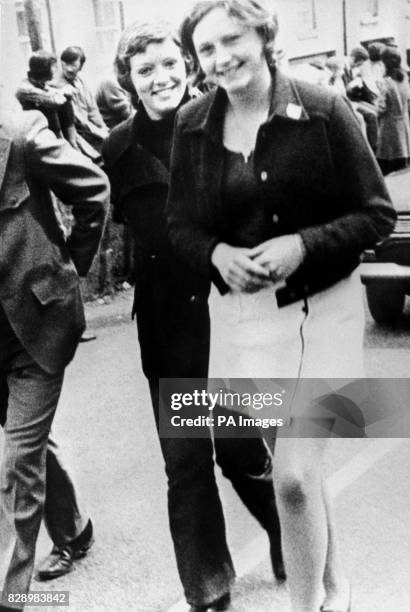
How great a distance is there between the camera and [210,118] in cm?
238

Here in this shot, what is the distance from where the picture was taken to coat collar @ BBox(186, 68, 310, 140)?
7.57 feet

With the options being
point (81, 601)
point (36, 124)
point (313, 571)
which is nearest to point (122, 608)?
point (81, 601)

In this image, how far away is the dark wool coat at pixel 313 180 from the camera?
2.30 m

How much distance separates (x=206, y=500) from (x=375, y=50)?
3.59 feet

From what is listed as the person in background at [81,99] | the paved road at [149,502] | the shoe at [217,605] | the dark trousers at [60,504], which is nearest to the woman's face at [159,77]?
the person in background at [81,99]

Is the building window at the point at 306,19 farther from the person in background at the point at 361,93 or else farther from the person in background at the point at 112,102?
the person in background at the point at 112,102

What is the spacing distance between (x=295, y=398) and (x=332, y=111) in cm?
62

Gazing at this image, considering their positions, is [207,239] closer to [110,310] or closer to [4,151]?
[110,310]

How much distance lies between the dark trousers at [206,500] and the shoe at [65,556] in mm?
262

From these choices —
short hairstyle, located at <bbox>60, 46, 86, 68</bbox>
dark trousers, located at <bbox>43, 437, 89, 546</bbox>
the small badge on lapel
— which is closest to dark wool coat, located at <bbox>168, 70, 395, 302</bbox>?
the small badge on lapel

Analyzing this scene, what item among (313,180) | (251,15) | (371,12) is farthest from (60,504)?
(371,12)

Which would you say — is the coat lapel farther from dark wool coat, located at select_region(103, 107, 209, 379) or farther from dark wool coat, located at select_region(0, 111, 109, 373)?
dark wool coat, located at select_region(103, 107, 209, 379)

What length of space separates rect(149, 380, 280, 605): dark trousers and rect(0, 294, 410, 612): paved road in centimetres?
3

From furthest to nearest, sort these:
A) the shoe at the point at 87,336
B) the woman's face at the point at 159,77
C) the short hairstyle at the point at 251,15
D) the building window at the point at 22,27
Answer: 1. the shoe at the point at 87,336
2. the building window at the point at 22,27
3. the woman's face at the point at 159,77
4. the short hairstyle at the point at 251,15
